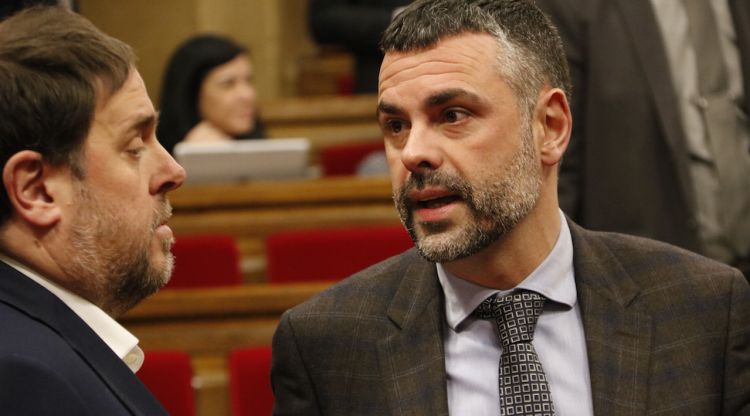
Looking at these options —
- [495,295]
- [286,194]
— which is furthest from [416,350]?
[286,194]

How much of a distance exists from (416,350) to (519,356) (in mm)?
116

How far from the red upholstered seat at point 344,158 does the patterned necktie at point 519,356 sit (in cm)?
238

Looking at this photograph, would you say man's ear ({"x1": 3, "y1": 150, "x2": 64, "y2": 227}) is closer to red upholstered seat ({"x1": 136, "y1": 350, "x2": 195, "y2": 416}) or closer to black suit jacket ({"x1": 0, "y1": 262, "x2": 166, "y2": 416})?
black suit jacket ({"x1": 0, "y1": 262, "x2": 166, "y2": 416})

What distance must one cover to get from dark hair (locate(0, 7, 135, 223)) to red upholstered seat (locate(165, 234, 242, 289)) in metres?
1.21

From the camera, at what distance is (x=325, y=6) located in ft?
11.4

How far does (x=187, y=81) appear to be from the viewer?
3.45m

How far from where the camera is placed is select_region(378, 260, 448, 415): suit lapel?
121 cm

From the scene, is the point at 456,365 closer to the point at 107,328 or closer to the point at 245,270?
the point at 107,328

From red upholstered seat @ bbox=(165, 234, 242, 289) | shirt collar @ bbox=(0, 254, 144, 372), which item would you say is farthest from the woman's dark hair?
shirt collar @ bbox=(0, 254, 144, 372)

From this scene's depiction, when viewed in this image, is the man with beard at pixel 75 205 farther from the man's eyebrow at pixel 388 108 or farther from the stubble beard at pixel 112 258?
the man's eyebrow at pixel 388 108

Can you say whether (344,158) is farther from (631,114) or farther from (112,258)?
(112,258)

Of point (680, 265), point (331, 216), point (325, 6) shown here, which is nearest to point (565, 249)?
point (680, 265)

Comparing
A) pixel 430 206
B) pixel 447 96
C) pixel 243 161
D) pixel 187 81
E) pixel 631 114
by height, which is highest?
pixel 447 96

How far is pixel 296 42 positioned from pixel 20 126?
5001mm
